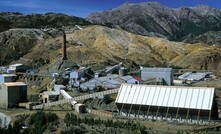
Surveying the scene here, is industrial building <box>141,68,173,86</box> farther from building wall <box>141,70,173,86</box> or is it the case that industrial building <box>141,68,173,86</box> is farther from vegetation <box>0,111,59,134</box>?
vegetation <box>0,111,59,134</box>

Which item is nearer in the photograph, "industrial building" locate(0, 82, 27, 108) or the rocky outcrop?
A: "industrial building" locate(0, 82, 27, 108)

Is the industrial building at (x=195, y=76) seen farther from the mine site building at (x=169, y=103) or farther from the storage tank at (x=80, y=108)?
the mine site building at (x=169, y=103)

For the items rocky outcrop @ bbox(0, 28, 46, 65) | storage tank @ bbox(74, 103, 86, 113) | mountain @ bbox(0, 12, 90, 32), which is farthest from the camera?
mountain @ bbox(0, 12, 90, 32)

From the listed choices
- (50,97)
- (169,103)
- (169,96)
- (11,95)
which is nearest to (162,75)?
(50,97)

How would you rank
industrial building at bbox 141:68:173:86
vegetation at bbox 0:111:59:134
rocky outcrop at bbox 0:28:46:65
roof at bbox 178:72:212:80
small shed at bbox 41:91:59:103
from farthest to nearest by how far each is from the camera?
rocky outcrop at bbox 0:28:46:65 < roof at bbox 178:72:212:80 < industrial building at bbox 141:68:173:86 < small shed at bbox 41:91:59:103 < vegetation at bbox 0:111:59:134

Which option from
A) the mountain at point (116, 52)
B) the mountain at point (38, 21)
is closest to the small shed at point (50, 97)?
the mountain at point (116, 52)

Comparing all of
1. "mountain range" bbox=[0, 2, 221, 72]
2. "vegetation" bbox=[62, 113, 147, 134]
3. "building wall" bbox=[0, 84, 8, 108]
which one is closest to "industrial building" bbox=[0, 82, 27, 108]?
"building wall" bbox=[0, 84, 8, 108]
